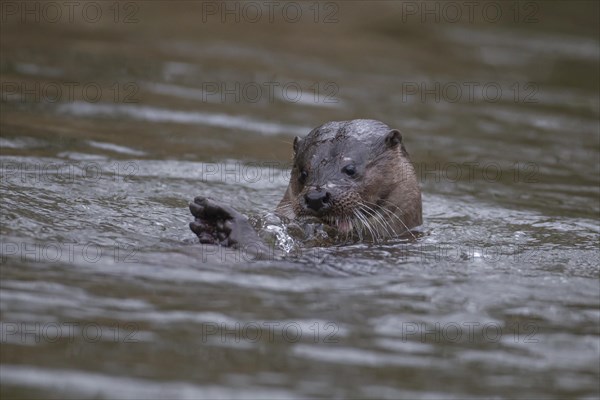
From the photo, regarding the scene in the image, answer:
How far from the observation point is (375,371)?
4.28m

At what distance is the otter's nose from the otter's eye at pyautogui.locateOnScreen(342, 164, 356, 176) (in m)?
0.37

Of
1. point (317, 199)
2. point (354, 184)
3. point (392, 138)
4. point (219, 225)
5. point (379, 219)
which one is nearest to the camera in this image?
point (219, 225)

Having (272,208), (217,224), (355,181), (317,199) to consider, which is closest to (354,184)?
(355,181)

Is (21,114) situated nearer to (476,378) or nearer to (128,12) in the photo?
(128,12)

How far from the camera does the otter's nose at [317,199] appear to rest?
18.5 feet

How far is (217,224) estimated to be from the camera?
5.36m

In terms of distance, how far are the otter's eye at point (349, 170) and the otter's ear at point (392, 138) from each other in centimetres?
39

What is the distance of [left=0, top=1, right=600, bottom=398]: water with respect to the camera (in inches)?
170

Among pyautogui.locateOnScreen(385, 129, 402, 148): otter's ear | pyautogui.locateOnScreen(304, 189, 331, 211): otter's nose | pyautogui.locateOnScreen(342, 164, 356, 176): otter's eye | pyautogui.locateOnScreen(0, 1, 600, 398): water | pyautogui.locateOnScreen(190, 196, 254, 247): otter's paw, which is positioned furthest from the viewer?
pyautogui.locateOnScreen(385, 129, 402, 148): otter's ear

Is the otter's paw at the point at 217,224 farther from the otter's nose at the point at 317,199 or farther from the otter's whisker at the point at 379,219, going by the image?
the otter's whisker at the point at 379,219

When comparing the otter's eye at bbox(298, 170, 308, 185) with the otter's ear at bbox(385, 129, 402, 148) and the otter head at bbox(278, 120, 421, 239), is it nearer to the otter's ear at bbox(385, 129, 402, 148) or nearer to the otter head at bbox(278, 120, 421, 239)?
the otter head at bbox(278, 120, 421, 239)

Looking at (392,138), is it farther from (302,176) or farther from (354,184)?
(302,176)

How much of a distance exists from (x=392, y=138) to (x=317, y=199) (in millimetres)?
939

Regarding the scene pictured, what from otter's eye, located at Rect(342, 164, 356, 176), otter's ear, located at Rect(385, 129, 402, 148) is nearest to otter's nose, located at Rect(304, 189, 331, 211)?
otter's eye, located at Rect(342, 164, 356, 176)
